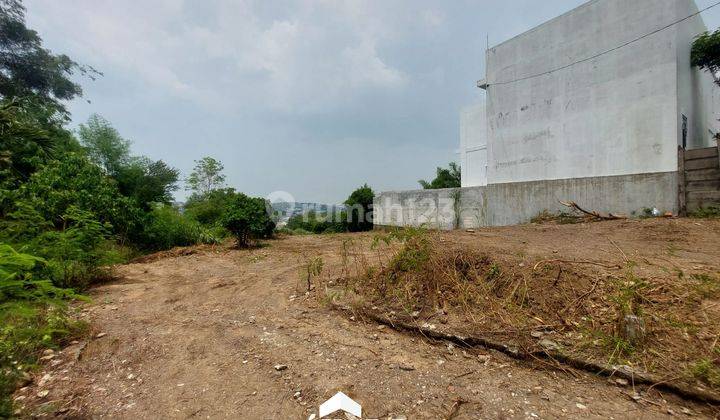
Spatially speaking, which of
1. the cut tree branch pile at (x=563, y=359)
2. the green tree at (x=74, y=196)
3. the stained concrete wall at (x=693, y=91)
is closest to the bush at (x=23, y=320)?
the cut tree branch pile at (x=563, y=359)

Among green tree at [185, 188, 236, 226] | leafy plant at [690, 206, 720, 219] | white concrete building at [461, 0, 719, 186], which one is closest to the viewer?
leafy plant at [690, 206, 720, 219]

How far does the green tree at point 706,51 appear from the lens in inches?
317

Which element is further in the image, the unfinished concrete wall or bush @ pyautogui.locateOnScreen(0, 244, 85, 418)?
the unfinished concrete wall

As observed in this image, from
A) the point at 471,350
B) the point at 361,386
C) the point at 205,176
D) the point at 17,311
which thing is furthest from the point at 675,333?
the point at 205,176

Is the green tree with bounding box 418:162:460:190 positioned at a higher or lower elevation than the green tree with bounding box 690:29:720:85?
lower

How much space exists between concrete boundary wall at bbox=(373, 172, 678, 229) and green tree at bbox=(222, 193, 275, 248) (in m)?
4.73

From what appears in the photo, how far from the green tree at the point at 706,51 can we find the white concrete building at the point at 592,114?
9.7 inches

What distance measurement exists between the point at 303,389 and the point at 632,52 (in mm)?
11926

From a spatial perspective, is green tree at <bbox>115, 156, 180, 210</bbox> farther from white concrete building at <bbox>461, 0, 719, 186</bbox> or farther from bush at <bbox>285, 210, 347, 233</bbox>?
white concrete building at <bbox>461, 0, 719, 186</bbox>

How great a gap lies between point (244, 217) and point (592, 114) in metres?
10.9

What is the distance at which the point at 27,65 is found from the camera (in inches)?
424

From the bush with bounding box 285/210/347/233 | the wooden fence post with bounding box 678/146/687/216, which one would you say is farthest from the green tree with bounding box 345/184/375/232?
the wooden fence post with bounding box 678/146/687/216

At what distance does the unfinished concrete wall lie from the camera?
8141 millimetres

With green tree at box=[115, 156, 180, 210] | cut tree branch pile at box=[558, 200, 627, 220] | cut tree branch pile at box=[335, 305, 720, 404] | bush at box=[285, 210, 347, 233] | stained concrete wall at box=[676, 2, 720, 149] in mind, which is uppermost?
stained concrete wall at box=[676, 2, 720, 149]
